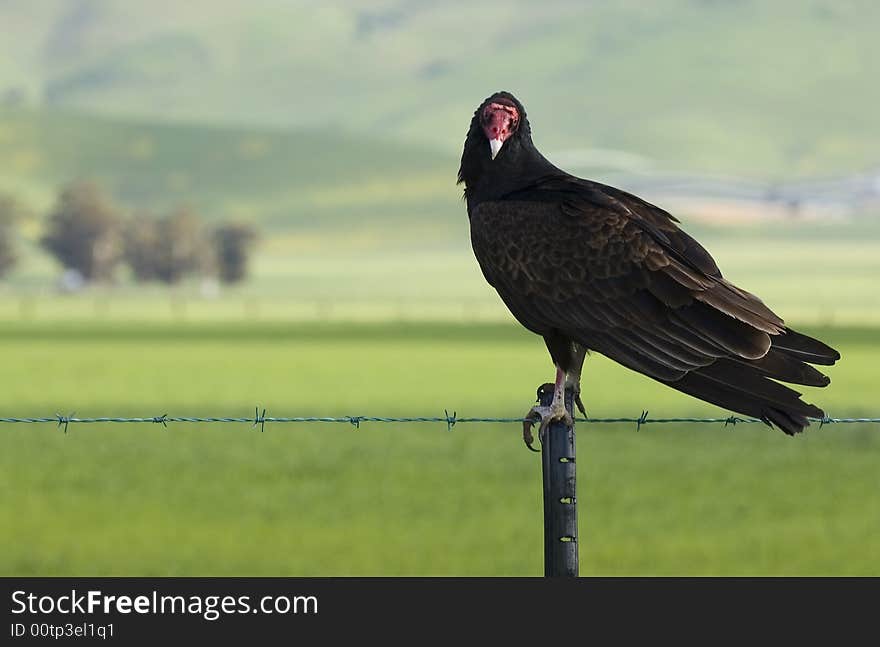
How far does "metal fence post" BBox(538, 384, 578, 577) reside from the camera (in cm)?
575

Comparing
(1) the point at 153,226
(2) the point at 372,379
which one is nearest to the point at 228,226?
(1) the point at 153,226

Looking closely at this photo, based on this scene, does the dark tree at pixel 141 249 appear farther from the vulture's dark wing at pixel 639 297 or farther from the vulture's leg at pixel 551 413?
the vulture's leg at pixel 551 413

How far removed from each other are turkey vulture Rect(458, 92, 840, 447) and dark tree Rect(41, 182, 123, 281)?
158461 mm

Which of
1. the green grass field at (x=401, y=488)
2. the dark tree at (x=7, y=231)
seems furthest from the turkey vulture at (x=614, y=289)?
the dark tree at (x=7, y=231)

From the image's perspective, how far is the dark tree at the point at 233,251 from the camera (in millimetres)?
162375

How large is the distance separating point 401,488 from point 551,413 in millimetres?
17192

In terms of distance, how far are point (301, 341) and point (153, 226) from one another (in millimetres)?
99755

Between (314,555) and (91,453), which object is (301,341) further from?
(314,555)

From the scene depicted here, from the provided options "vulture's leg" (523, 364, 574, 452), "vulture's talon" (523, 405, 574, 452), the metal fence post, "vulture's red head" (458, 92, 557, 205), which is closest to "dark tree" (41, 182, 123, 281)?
"vulture's red head" (458, 92, 557, 205)

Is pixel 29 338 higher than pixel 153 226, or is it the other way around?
pixel 153 226

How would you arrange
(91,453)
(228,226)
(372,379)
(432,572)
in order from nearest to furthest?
(432,572) → (91,453) → (372,379) → (228,226)

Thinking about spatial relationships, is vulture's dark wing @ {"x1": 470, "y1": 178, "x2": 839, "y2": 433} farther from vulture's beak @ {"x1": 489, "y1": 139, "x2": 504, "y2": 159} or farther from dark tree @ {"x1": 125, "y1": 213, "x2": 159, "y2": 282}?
dark tree @ {"x1": 125, "y1": 213, "x2": 159, "y2": 282}

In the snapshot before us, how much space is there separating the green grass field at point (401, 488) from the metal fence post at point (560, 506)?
9.69 m

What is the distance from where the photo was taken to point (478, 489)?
2303 cm
